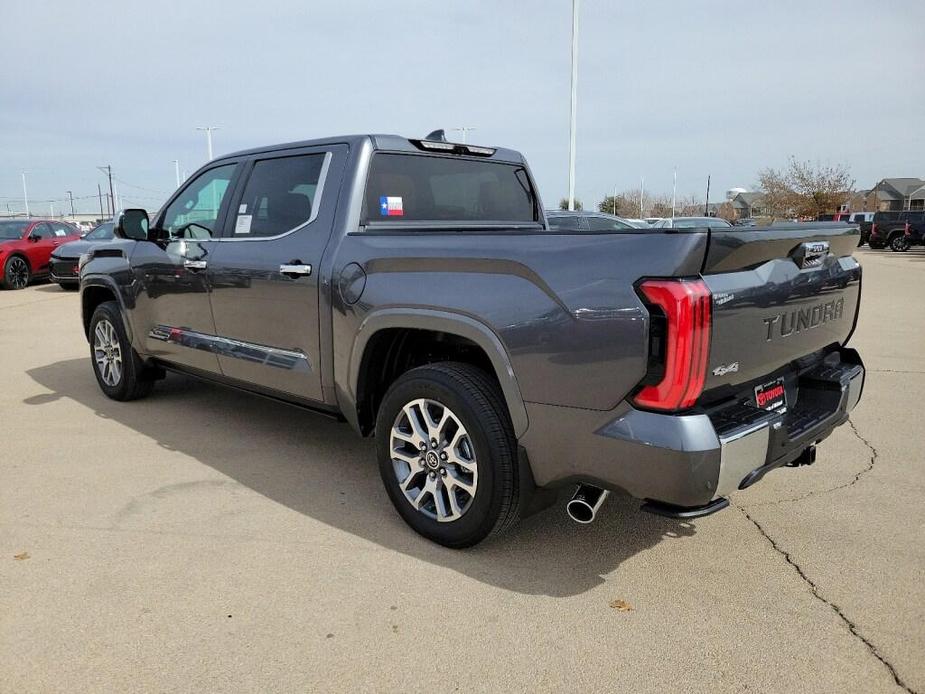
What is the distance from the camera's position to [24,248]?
15961 millimetres

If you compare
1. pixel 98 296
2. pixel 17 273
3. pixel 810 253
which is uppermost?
pixel 810 253

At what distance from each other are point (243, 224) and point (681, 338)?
2869 millimetres

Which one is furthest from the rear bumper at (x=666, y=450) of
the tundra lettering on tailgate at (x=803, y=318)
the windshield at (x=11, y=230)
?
the windshield at (x=11, y=230)

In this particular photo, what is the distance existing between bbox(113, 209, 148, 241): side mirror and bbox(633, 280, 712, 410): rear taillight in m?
3.82

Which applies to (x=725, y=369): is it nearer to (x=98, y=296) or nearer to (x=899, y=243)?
(x=98, y=296)

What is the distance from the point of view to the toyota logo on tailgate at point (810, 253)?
279cm

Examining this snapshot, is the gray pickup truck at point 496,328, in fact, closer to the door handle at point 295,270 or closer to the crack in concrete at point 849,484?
the door handle at point 295,270

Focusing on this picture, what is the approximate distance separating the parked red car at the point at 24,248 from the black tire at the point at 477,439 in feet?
51.9

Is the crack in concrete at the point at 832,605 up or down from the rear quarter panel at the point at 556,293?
down

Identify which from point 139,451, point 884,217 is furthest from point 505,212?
point 884,217

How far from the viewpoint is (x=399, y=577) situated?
296 cm

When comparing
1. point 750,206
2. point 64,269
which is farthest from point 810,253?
point 750,206

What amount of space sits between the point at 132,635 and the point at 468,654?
3.98 feet

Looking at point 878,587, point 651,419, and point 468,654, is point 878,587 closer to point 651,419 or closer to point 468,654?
point 651,419
